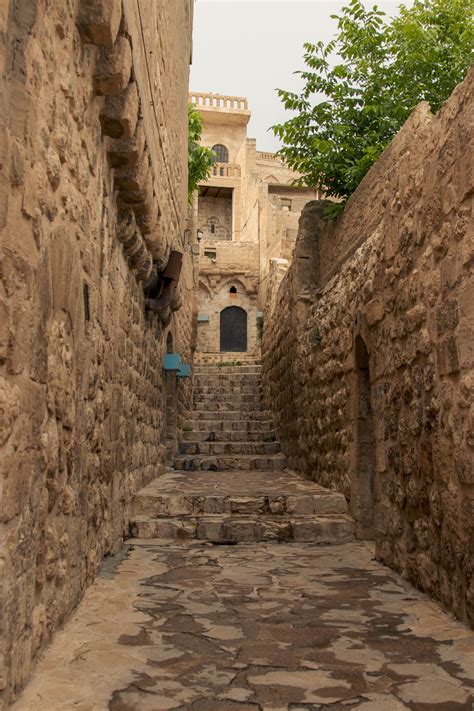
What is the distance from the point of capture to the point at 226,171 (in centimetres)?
3106

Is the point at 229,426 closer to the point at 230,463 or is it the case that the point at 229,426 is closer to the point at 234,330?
the point at 230,463

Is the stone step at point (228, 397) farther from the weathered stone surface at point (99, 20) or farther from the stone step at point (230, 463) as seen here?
the weathered stone surface at point (99, 20)

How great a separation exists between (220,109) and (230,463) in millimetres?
27698

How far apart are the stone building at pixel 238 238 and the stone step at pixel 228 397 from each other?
3.34m

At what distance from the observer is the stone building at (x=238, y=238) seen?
20.5 meters

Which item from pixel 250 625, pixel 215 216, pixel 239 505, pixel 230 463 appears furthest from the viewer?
pixel 215 216

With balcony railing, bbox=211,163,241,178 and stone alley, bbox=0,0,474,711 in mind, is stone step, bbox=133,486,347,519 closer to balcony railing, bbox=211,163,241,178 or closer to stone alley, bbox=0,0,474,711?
stone alley, bbox=0,0,474,711

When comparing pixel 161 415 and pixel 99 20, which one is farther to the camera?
pixel 161 415

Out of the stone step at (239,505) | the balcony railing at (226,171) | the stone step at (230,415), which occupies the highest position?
the balcony railing at (226,171)

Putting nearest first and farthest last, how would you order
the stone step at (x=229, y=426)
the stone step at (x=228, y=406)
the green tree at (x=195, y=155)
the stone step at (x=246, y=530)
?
the stone step at (x=246, y=530)
the stone step at (x=229, y=426)
the stone step at (x=228, y=406)
the green tree at (x=195, y=155)

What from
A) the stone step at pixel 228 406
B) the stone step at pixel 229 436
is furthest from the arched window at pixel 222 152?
the stone step at pixel 229 436

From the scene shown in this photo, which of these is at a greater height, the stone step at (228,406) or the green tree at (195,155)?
the green tree at (195,155)

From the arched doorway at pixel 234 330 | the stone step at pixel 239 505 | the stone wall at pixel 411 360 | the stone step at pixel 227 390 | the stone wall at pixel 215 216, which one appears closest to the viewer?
the stone wall at pixel 411 360

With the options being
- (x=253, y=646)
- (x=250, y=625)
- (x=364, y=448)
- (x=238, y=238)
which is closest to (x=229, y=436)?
(x=364, y=448)
